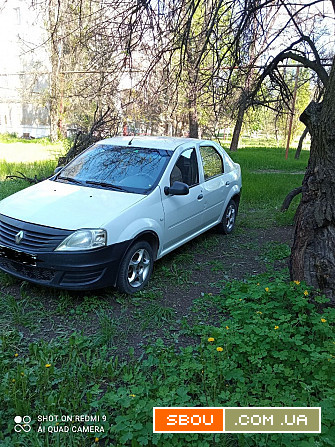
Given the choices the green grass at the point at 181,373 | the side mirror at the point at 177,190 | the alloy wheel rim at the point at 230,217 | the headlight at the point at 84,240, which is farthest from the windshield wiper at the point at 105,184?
the alloy wheel rim at the point at 230,217

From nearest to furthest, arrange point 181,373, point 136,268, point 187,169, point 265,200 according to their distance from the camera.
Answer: point 181,373, point 136,268, point 187,169, point 265,200

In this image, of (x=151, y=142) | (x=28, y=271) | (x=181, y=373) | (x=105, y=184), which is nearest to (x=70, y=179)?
(x=105, y=184)

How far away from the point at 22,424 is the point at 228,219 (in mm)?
5398

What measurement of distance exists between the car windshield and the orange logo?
287 centimetres

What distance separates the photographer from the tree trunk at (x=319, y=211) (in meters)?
4.48

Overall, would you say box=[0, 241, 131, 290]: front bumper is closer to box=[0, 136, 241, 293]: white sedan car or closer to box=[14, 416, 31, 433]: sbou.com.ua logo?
box=[0, 136, 241, 293]: white sedan car

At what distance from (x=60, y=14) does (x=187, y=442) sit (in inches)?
213

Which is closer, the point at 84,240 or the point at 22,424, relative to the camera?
the point at 22,424

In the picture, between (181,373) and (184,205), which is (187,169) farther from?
(181,373)

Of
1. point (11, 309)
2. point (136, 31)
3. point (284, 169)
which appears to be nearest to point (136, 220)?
point (11, 309)

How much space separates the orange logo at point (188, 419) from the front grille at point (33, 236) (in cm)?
220

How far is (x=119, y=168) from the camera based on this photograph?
5648 mm

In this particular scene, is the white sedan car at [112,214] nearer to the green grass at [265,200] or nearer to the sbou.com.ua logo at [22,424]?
the sbou.com.ua logo at [22,424]

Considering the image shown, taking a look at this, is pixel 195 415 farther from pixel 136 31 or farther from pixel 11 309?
pixel 136 31
